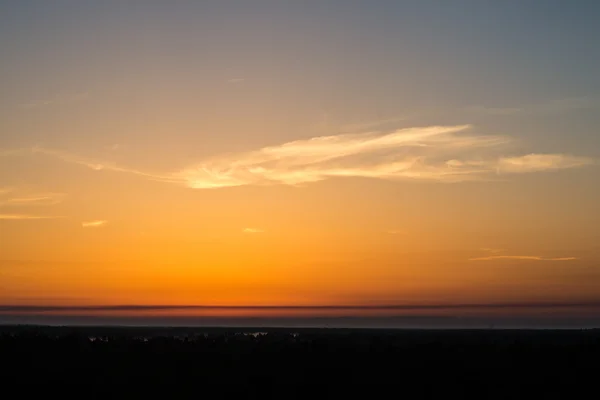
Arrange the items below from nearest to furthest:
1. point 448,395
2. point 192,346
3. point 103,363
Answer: point 448,395 < point 103,363 < point 192,346

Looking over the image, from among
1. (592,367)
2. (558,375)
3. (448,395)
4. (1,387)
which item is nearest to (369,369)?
(448,395)

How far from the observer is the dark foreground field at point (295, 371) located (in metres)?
32.6

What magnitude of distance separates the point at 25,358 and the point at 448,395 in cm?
2361

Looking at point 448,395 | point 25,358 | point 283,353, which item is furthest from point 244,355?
point 448,395

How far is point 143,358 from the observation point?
4247cm

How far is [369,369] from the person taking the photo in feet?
128

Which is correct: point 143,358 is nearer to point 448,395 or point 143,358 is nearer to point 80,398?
point 80,398

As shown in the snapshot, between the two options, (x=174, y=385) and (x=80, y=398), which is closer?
(x=80, y=398)

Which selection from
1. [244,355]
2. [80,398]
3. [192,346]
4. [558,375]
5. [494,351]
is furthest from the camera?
[192,346]

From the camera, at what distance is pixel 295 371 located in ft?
124

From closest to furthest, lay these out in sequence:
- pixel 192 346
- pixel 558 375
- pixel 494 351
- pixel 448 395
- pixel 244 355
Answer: pixel 448 395 < pixel 558 375 < pixel 244 355 < pixel 494 351 < pixel 192 346

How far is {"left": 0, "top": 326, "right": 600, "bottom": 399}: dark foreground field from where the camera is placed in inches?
1284

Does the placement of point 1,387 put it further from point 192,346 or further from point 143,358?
point 192,346

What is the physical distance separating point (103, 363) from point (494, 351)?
2526cm
